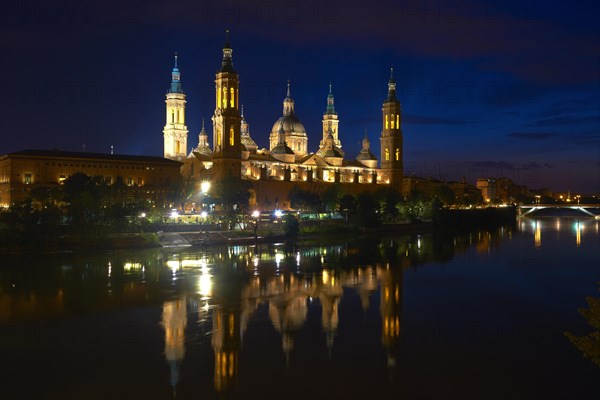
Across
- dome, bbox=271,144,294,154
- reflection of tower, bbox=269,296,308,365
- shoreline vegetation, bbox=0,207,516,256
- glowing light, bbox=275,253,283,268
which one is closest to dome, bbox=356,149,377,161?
dome, bbox=271,144,294,154

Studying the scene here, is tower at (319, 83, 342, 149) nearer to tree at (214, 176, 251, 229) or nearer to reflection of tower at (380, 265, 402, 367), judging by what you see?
tree at (214, 176, 251, 229)

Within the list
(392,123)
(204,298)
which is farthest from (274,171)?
(204,298)

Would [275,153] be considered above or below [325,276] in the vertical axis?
above

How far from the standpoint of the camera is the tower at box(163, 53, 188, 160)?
64.9 m

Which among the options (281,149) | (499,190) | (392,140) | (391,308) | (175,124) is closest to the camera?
(391,308)

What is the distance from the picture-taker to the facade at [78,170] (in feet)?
165

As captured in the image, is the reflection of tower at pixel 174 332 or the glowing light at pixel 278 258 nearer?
the reflection of tower at pixel 174 332

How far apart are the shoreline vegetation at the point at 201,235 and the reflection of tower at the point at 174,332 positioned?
14.8 meters

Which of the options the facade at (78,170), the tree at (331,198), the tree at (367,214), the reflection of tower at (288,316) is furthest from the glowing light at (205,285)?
the tree at (331,198)

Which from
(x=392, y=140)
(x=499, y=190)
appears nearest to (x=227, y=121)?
(x=392, y=140)

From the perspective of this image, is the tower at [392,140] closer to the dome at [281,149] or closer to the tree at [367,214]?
the dome at [281,149]

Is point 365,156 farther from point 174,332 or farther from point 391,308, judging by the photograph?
point 174,332

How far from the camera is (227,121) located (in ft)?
193

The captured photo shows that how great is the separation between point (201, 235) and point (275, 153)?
33408mm
